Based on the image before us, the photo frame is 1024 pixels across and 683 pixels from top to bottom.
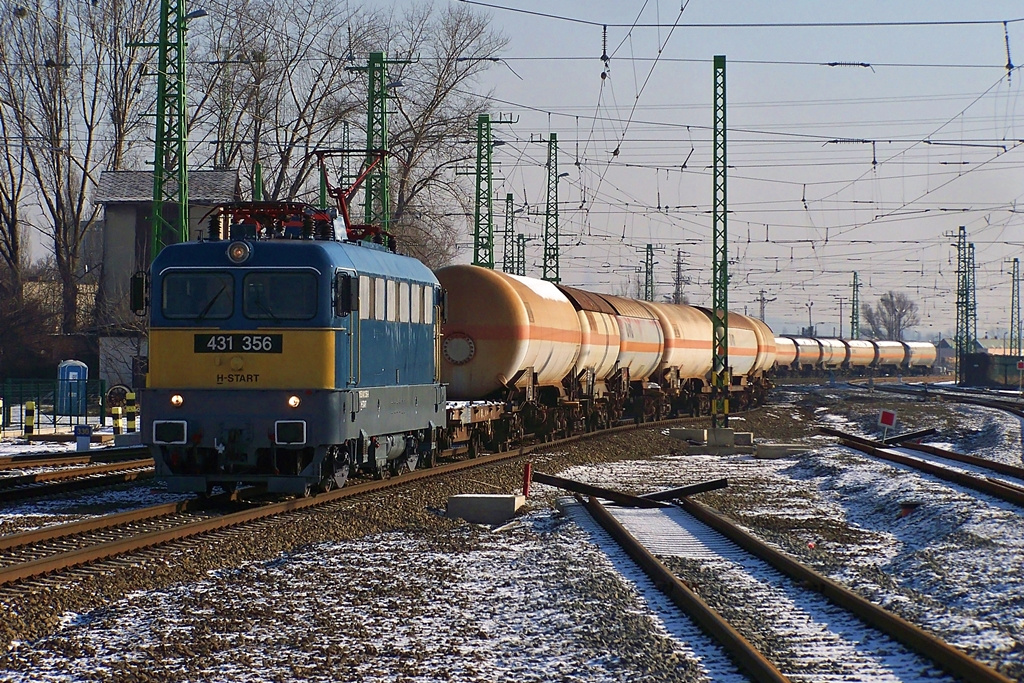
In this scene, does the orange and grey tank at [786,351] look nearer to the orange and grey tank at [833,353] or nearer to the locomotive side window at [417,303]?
the orange and grey tank at [833,353]

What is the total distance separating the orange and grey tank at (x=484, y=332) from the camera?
2236 cm

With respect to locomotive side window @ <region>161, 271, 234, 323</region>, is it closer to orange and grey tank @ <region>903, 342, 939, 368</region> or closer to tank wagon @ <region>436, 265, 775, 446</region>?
tank wagon @ <region>436, 265, 775, 446</region>

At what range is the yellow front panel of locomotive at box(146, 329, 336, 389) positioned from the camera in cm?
1395

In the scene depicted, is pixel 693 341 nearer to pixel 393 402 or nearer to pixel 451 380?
pixel 451 380

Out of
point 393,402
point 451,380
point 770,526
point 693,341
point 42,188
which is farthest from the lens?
point 42,188

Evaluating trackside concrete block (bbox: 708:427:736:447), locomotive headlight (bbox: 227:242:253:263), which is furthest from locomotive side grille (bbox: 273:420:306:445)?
trackside concrete block (bbox: 708:427:736:447)

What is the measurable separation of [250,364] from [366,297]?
1.84 m

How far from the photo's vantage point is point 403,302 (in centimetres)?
1681

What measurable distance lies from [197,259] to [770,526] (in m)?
7.32

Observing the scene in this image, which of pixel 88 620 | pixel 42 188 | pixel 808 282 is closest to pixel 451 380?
pixel 88 620

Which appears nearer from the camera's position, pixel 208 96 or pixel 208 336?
pixel 208 336

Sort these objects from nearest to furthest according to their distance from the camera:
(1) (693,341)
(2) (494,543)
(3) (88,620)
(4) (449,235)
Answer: (3) (88,620), (2) (494,543), (1) (693,341), (4) (449,235)

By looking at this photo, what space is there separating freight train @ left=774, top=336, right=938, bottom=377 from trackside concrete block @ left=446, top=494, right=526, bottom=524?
198ft

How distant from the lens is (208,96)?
4922 cm
